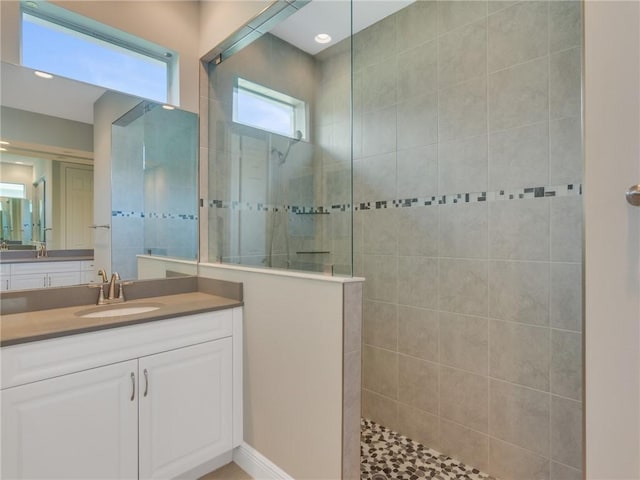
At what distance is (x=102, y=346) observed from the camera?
142cm

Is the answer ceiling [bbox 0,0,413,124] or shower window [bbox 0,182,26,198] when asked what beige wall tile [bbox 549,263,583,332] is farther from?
shower window [bbox 0,182,26,198]

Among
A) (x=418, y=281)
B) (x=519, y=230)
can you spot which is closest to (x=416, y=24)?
(x=519, y=230)

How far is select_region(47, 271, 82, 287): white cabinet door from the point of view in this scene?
171cm

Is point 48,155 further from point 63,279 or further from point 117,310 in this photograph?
point 117,310

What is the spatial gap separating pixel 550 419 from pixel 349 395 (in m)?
1.08

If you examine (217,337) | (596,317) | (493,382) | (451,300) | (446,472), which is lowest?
(446,472)

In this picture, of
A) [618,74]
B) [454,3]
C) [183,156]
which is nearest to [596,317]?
[618,74]

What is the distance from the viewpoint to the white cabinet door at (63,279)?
1.71 m

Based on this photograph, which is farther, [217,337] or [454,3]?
[454,3]

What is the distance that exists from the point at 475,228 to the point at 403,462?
1.42 metres

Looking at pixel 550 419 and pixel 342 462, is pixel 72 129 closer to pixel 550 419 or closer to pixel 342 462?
pixel 342 462

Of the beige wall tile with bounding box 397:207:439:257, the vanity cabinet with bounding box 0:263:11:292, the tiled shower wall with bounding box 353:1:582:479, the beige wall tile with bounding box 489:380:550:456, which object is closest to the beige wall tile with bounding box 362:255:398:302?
the tiled shower wall with bounding box 353:1:582:479

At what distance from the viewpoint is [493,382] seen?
1.89m

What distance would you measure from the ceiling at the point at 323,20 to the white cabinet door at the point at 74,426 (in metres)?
1.95
